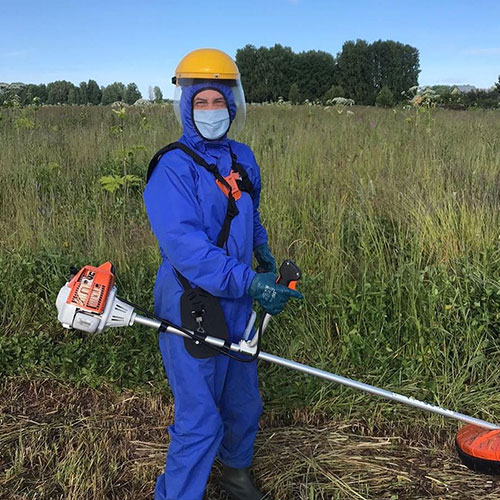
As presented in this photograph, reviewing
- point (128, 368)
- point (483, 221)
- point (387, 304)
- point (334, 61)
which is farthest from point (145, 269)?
point (334, 61)

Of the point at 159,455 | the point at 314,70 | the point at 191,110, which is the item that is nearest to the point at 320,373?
the point at 159,455

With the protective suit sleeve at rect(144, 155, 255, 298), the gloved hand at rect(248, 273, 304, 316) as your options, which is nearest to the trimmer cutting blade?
the gloved hand at rect(248, 273, 304, 316)

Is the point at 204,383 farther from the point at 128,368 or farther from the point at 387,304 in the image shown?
the point at 387,304

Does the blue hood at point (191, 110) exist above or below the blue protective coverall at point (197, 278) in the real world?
above

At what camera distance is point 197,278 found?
176 centimetres

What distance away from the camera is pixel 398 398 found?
6.77 ft

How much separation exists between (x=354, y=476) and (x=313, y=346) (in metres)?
0.80

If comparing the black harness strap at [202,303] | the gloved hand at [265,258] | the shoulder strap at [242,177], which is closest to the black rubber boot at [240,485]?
the black harness strap at [202,303]

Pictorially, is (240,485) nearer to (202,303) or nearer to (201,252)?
(202,303)

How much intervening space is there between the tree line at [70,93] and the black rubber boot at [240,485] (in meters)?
8.44

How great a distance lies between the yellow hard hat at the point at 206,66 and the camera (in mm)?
1871

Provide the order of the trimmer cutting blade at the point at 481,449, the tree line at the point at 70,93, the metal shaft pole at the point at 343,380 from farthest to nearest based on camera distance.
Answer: the tree line at the point at 70,93, the trimmer cutting blade at the point at 481,449, the metal shaft pole at the point at 343,380

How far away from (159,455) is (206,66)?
184 centimetres

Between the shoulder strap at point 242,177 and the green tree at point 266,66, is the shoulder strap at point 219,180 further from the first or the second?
the green tree at point 266,66
